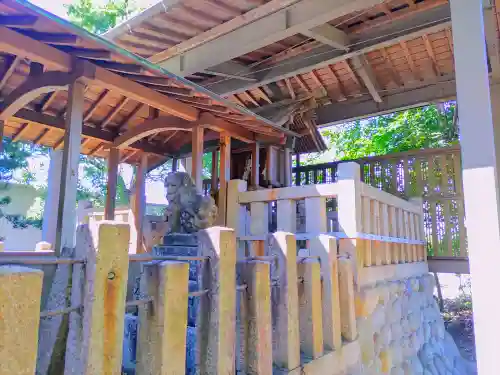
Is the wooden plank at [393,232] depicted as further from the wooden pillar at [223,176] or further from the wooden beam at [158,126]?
the wooden beam at [158,126]

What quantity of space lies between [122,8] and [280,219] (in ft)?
35.6

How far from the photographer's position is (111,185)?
519 centimetres

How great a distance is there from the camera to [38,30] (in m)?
2.94

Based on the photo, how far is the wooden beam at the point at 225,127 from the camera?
15.6ft

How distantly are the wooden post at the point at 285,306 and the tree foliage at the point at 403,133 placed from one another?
273 inches

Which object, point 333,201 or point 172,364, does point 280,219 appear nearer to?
point 172,364

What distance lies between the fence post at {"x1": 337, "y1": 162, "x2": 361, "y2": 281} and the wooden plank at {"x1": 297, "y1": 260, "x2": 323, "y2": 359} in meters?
0.79

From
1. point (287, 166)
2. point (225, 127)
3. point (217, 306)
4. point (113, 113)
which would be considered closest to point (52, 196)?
point (113, 113)

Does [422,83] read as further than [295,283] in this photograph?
Yes

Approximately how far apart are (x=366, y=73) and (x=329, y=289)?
4.10 meters

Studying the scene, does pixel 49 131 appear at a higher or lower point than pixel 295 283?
higher

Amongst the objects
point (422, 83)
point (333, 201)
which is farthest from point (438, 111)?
point (333, 201)

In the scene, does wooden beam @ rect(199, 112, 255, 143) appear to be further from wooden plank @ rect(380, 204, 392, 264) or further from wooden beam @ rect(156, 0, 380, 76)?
wooden plank @ rect(380, 204, 392, 264)

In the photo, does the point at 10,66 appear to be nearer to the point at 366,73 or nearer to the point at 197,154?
the point at 197,154
